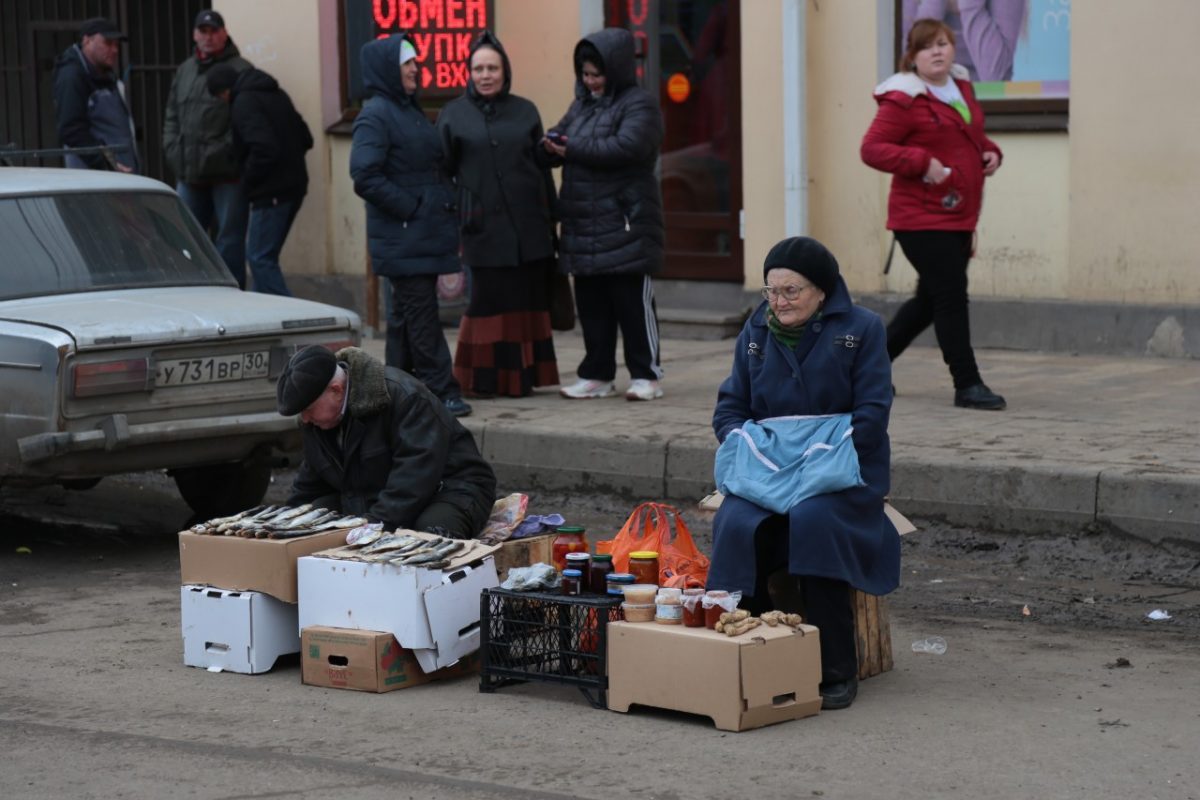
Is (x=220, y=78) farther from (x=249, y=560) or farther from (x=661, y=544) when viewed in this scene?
(x=661, y=544)

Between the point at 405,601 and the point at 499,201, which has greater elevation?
the point at 499,201

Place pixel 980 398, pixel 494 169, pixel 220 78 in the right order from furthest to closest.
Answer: pixel 220 78, pixel 494 169, pixel 980 398

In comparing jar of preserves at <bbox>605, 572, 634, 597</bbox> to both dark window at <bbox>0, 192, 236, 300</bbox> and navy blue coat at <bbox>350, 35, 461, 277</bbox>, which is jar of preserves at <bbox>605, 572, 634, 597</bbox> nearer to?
dark window at <bbox>0, 192, 236, 300</bbox>

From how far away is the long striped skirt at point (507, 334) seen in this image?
1106 centimetres

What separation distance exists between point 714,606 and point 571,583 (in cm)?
57

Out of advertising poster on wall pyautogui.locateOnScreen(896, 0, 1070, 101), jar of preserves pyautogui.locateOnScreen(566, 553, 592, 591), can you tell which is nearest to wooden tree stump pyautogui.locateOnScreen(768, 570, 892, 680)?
jar of preserves pyautogui.locateOnScreen(566, 553, 592, 591)

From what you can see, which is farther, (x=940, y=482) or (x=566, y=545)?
(x=940, y=482)

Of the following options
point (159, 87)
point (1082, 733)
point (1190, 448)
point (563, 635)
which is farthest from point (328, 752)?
point (159, 87)

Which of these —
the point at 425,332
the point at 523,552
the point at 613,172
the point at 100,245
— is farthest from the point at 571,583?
the point at 613,172

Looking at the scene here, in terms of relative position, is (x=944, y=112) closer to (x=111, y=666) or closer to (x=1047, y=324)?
(x=1047, y=324)

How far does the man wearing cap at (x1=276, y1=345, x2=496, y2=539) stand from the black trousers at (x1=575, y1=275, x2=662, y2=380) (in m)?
3.72

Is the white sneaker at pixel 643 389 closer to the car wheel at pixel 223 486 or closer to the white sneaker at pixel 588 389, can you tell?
the white sneaker at pixel 588 389

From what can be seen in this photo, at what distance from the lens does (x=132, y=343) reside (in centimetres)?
824

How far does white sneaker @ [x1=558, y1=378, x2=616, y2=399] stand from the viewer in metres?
11.2
